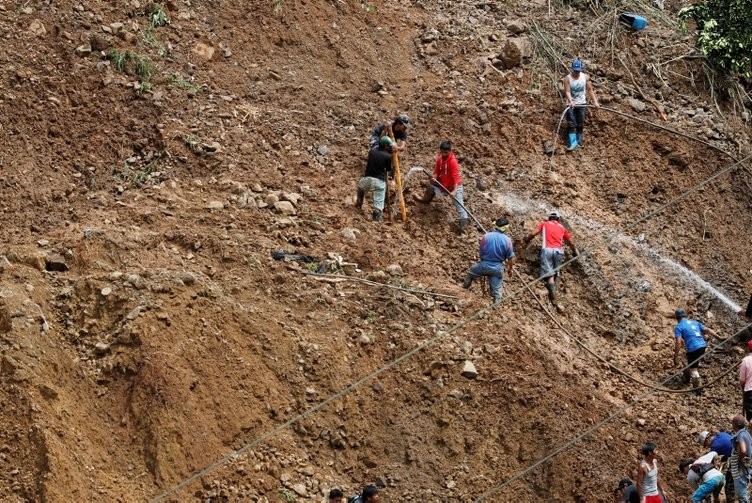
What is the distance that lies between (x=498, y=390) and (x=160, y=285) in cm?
364

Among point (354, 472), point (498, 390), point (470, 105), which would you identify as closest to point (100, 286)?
point (354, 472)

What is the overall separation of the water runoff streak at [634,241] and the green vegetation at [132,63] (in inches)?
181

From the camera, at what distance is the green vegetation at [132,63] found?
1673 cm

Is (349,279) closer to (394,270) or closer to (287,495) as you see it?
(394,270)

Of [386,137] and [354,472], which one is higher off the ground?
[386,137]

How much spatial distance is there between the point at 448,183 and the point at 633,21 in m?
5.16

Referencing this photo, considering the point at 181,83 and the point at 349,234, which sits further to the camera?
the point at 181,83

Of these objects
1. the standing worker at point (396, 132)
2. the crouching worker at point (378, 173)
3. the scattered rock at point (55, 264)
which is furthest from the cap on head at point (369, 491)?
the standing worker at point (396, 132)

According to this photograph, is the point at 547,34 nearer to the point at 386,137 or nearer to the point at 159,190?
the point at 386,137

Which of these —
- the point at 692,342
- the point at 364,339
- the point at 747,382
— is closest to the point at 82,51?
the point at 364,339

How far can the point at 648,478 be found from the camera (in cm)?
1329

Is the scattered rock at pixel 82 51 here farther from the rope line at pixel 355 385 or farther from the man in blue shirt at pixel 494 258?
the rope line at pixel 355 385

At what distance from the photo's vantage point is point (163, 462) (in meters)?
12.6

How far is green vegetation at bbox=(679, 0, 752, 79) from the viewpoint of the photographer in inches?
763
